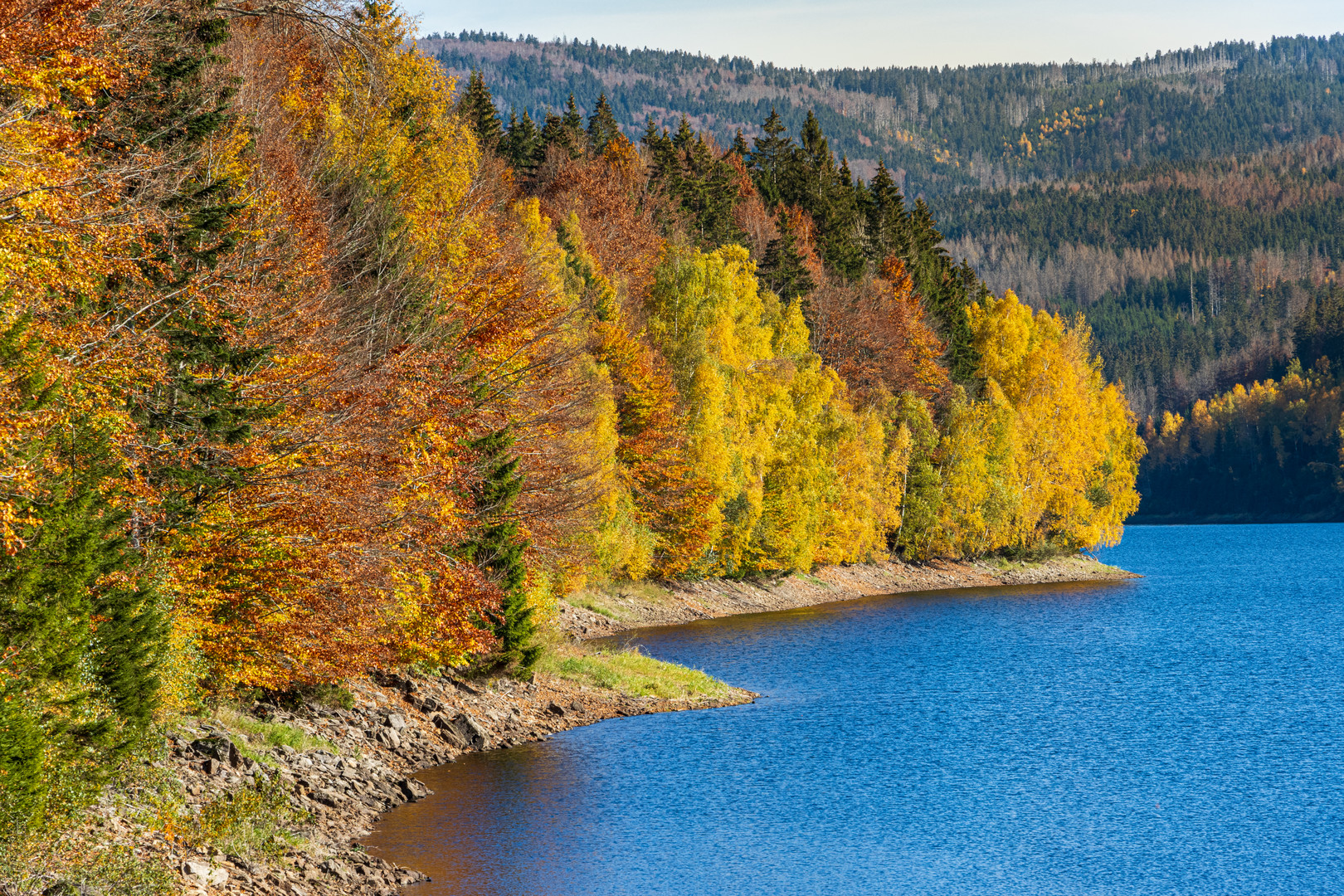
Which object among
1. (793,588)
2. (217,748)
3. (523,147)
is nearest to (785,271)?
(523,147)

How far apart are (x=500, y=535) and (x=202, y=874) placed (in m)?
17.6

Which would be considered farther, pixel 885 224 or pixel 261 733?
pixel 885 224

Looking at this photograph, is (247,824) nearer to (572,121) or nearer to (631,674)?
(631,674)

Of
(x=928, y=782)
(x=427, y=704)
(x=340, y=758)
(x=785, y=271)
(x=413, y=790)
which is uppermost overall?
(x=785, y=271)

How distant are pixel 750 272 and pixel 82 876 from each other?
60.2m

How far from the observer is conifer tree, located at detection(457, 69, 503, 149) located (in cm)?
7906

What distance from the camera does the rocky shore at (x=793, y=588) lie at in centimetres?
6009

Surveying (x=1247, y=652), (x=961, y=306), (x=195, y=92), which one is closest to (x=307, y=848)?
(x=195, y=92)

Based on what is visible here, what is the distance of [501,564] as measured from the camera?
35.9m

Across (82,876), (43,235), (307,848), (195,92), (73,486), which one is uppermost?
(195,92)

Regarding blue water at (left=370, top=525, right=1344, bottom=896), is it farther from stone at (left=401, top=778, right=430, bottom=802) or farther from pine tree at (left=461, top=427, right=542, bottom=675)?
pine tree at (left=461, top=427, right=542, bottom=675)

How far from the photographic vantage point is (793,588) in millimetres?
76375

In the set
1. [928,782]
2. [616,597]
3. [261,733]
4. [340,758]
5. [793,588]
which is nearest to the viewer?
[261,733]

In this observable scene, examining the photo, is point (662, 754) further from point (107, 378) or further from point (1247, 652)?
point (1247, 652)
